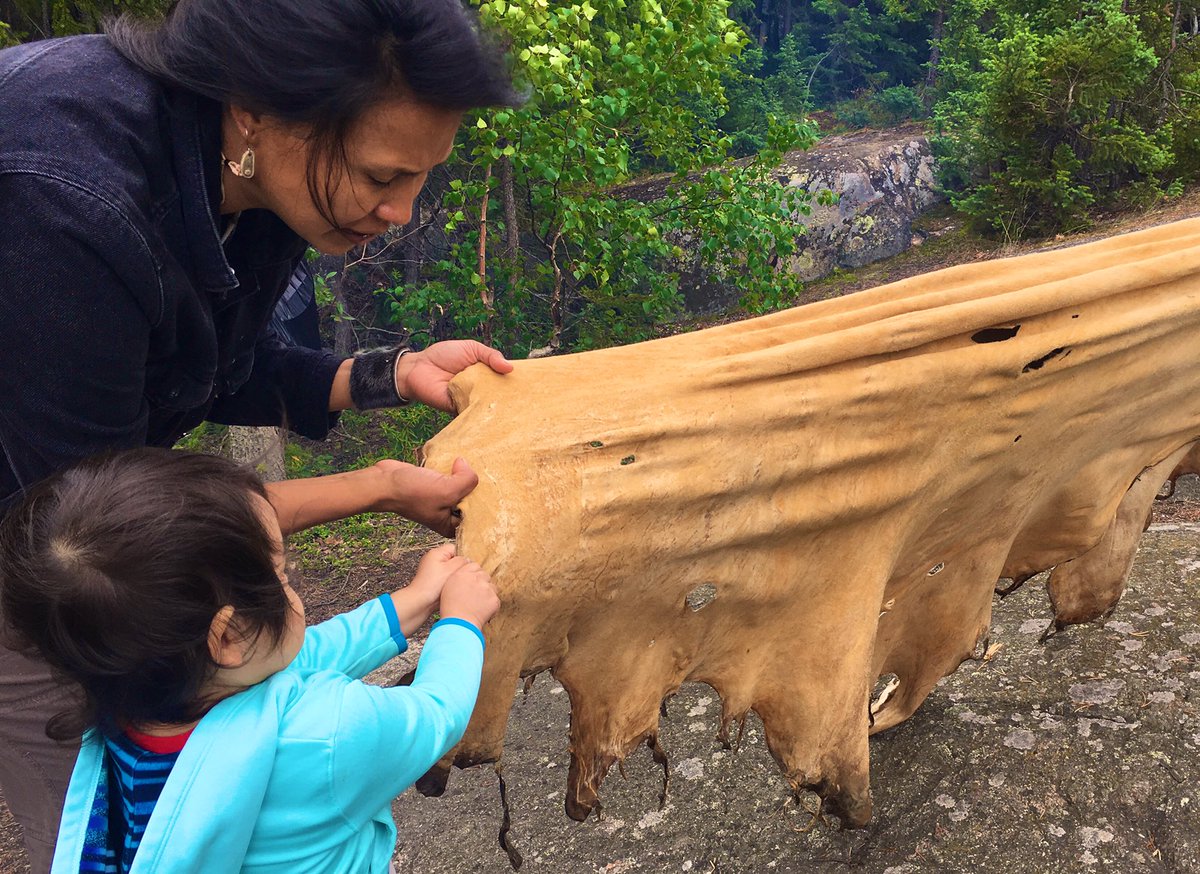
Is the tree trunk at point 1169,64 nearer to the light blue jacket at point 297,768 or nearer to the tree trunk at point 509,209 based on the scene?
the tree trunk at point 509,209

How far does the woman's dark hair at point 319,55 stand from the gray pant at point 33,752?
2.65ft

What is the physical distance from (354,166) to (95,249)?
33 centimetres

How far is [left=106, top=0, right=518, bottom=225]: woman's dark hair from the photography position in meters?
1.09

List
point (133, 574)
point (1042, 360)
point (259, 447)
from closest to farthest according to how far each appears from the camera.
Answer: point (133, 574), point (1042, 360), point (259, 447)

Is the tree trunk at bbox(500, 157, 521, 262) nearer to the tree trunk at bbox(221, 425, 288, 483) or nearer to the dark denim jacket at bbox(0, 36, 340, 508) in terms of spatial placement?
the tree trunk at bbox(221, 425, 288, 483)

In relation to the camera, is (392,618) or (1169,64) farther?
(1169,64)

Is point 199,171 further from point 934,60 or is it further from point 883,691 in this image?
point 934,60

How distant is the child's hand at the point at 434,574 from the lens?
1.24 m

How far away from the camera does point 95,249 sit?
42.3 inches

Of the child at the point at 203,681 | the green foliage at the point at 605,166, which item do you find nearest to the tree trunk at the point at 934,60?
the green foliage at the point at 605,166

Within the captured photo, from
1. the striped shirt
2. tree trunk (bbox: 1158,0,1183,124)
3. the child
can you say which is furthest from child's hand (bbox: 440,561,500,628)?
tree trunk (bbox: 1158,0,1183,124)

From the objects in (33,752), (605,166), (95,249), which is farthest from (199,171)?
(605,166)

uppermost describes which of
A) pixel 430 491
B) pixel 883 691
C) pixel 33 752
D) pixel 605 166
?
pixel 430 491

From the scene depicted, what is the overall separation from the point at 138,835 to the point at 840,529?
3.53ft
